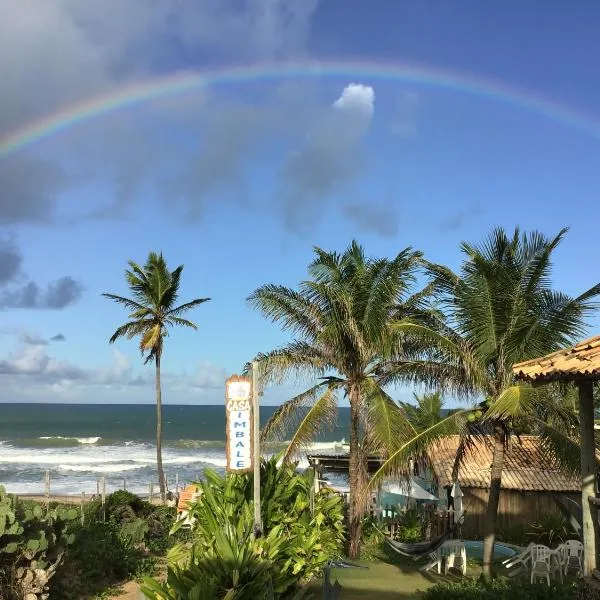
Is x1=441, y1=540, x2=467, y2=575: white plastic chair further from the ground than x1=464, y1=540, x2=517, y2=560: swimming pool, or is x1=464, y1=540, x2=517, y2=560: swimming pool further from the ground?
x1=441, y1=540, x2=467, y2=575: white plastic chair

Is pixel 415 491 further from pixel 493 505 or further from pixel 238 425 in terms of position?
pixel 238 425

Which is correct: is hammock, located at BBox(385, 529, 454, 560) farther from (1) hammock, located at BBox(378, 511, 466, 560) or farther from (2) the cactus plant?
(2) the cactus plant

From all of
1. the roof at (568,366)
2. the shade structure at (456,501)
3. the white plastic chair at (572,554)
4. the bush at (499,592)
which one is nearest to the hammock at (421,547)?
the white plastic chair at (572,554)

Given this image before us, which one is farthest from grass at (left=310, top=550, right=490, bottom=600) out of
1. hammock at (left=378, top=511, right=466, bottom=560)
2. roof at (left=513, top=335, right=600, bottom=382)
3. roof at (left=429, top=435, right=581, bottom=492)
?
roof at (left=513, top=335, right=600, bottom=382)

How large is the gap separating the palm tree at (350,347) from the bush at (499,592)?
404 cm

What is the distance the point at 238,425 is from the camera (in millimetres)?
9492

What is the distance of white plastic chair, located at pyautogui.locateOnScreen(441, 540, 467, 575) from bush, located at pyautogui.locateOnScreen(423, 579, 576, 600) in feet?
9.06

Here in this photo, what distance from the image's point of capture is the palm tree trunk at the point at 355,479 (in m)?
15.1

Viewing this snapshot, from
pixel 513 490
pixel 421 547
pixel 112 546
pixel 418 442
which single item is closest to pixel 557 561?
pixel 421 547

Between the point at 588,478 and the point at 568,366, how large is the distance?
1.41 meters

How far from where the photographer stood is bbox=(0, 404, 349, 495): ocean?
43406 mm

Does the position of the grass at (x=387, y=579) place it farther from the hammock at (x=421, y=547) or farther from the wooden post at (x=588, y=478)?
the wooden post at (x=588, y=478)

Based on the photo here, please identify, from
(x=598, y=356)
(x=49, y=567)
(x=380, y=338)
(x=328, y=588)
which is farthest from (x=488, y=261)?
(x=49, y=567)

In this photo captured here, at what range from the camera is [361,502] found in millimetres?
14438
